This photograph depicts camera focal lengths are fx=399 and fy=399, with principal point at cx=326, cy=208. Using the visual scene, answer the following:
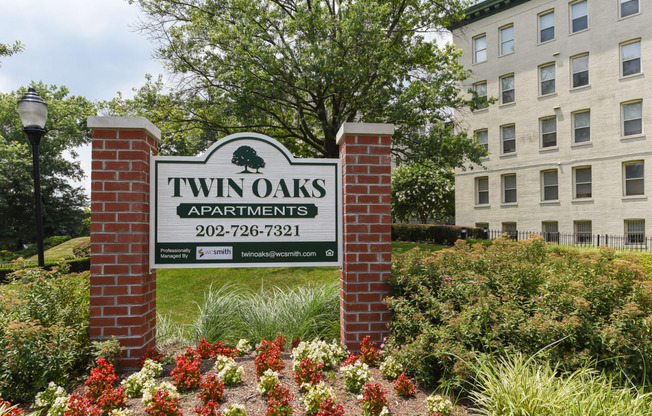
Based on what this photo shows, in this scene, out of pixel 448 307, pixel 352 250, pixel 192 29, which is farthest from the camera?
pixel 192 29

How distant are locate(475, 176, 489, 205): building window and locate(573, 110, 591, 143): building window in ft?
17.5

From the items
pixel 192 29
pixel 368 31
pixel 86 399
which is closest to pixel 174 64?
pixel 192 29

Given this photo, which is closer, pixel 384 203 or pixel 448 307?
pixel 448 307

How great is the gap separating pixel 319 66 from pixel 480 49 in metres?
18.6

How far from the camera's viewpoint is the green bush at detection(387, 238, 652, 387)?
3113mm

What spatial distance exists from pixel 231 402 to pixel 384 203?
7.96 ft

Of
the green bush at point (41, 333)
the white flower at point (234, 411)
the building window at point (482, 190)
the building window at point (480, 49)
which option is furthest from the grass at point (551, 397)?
the building window at point (480, 49)

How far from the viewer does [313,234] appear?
14.6ft

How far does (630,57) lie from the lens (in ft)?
64.2

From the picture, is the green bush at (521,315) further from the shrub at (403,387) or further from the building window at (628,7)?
the building window at (628,7)

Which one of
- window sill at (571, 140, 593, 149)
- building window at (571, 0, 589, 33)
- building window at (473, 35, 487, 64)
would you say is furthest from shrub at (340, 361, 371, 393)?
building window at (473, 35, 487, 64)

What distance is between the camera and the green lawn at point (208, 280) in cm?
837

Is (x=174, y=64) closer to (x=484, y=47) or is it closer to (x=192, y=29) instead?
(x=192, y=29)

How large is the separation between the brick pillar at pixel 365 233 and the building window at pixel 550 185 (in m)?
21.4
